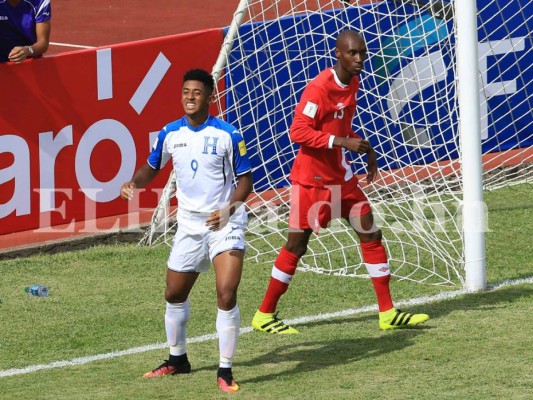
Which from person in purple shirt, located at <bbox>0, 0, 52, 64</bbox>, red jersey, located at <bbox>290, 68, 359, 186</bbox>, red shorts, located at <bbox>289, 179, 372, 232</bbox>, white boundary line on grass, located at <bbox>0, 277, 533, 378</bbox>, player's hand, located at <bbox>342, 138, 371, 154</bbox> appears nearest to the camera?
white boundary line on grass, located at <bbox>0, 277, 533, 378</bbox>

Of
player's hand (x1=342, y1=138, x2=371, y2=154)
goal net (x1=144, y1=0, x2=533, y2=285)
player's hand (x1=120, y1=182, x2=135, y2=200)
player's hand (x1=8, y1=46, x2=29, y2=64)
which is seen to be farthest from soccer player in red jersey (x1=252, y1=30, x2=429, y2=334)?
player's hand (x1=8, y1=46, x2=29, y2=64)

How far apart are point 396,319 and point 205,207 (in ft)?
5.86

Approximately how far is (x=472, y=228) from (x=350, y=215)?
1190mm

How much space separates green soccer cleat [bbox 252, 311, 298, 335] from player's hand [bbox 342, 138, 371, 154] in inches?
52.0

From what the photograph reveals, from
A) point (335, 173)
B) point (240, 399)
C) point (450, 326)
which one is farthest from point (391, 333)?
point (240, 399)

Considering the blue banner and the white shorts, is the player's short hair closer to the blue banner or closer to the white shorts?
the white shorts

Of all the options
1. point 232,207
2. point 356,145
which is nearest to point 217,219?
point 232,207

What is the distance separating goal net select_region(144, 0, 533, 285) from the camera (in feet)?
36.6

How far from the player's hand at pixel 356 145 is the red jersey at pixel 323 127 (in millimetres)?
165

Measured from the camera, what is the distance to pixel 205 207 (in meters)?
7.54

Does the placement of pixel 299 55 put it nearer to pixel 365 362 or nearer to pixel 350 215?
pixel 350 215

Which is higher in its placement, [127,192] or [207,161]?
[207,161]

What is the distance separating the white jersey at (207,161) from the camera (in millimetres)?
7492

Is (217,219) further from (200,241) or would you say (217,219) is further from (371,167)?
(371,167)
